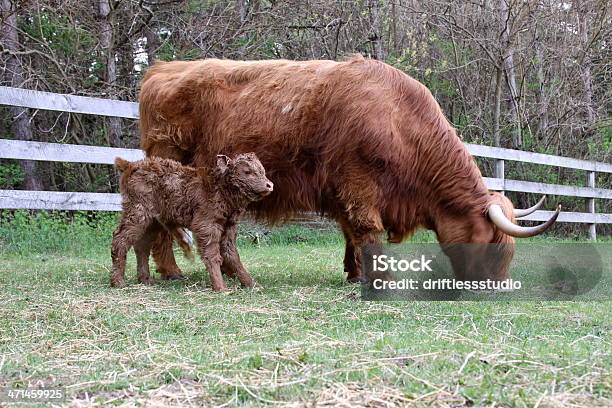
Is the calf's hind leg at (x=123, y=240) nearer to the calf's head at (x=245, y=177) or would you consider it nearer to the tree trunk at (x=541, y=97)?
the calf's head at (x=245, y=177)

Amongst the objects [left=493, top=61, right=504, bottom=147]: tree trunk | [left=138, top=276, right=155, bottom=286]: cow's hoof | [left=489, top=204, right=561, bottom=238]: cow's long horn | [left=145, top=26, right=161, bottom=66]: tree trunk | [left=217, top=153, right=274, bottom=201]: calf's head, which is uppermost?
[left=145, top=26, right=161, bottom=66]: tree trunk

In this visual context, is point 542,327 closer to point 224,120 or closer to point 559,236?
point 224,120

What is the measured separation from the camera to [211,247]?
204 inches

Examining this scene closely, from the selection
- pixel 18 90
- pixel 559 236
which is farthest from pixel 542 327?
pixel 559 236

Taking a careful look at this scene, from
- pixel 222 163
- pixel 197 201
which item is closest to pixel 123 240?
pixel 197 201

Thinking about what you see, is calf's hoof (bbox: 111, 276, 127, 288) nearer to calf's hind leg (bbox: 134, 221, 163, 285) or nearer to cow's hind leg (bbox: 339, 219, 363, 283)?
calf's hind leg (bbox: 134, 221, 163, 285)

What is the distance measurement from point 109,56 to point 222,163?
6.27 m

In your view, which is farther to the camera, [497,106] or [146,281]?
[497,106]

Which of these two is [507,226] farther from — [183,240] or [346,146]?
[183,240]

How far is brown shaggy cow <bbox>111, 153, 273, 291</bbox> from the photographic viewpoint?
519 centimetres

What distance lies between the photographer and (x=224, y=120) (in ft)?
20.0

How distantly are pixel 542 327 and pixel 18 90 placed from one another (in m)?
6.47

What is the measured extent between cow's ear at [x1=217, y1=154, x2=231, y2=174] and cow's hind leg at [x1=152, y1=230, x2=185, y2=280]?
3.60 ft

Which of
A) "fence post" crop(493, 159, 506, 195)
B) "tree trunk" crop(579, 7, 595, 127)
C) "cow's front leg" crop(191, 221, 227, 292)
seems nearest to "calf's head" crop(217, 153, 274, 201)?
"cow's front leg" crop(191, 221, 227, 292)
